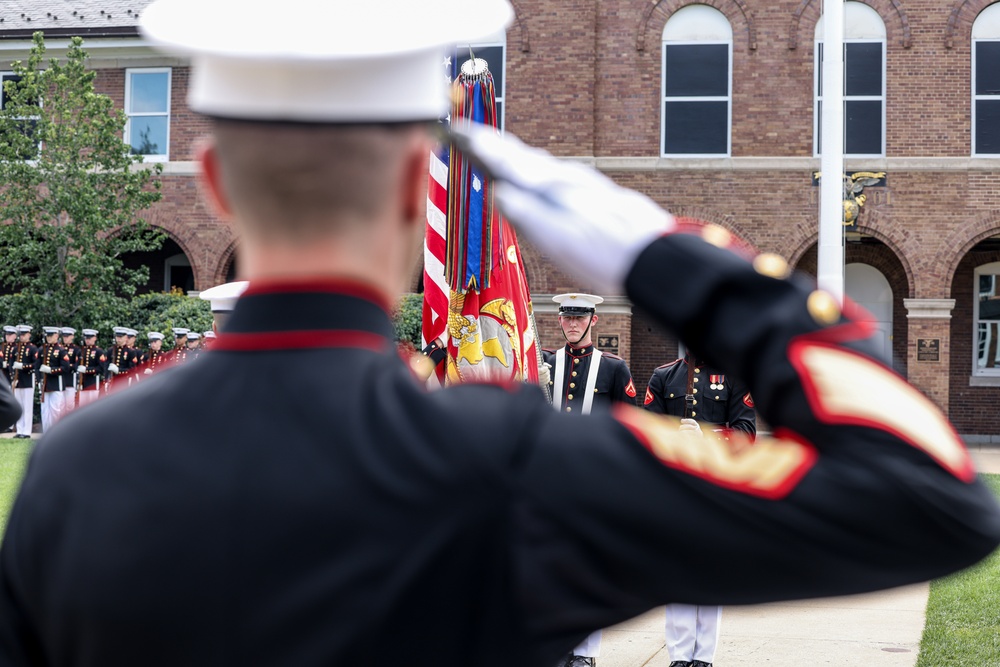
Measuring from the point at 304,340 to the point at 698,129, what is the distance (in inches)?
863

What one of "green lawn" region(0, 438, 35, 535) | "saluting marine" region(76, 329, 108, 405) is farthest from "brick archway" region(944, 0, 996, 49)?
"green lawn" region(0, 438, 35, 535)

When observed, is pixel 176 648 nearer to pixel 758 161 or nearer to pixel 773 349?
pixel 773 349

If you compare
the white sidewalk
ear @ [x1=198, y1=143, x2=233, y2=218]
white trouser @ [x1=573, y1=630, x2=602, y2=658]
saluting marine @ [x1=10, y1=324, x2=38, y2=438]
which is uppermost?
ear @ [x1=198, y1=143, x2=233, y2=218]

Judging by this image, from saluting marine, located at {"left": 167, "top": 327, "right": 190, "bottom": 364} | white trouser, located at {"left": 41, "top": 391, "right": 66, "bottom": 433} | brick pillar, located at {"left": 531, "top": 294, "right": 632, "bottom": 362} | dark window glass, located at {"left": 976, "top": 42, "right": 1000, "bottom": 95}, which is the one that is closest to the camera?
saluting marine, located at {"left": 167, "top": 327, "right": 190, "bottom": 364}

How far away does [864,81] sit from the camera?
22.2 meters

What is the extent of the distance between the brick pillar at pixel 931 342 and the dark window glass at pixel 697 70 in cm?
540

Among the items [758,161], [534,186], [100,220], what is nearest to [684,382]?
[534,186]

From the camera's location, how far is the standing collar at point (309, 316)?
1.27m

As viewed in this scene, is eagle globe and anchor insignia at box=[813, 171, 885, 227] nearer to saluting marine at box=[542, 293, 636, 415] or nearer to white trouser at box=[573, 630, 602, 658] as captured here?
saluting marine at box=[542, 293, 636, 415]

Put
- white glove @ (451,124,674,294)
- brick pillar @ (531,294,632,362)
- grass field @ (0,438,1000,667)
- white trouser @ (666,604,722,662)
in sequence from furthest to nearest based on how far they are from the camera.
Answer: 1. brick pillar @ (531,294,632,362)
2. grass field @ (0,438,1000,667)
3. white trouser @ (666,604,722,662)
4. white glove @ (451,124,674,294)

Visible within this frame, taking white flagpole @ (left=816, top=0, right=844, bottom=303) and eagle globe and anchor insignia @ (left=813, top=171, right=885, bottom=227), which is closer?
white flagpole @ (left=816, top=0, right=844, bottom=303)

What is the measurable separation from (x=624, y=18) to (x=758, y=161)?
148 inches

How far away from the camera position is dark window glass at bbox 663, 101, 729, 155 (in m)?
22.4

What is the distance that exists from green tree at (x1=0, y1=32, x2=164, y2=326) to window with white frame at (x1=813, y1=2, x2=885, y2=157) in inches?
524
